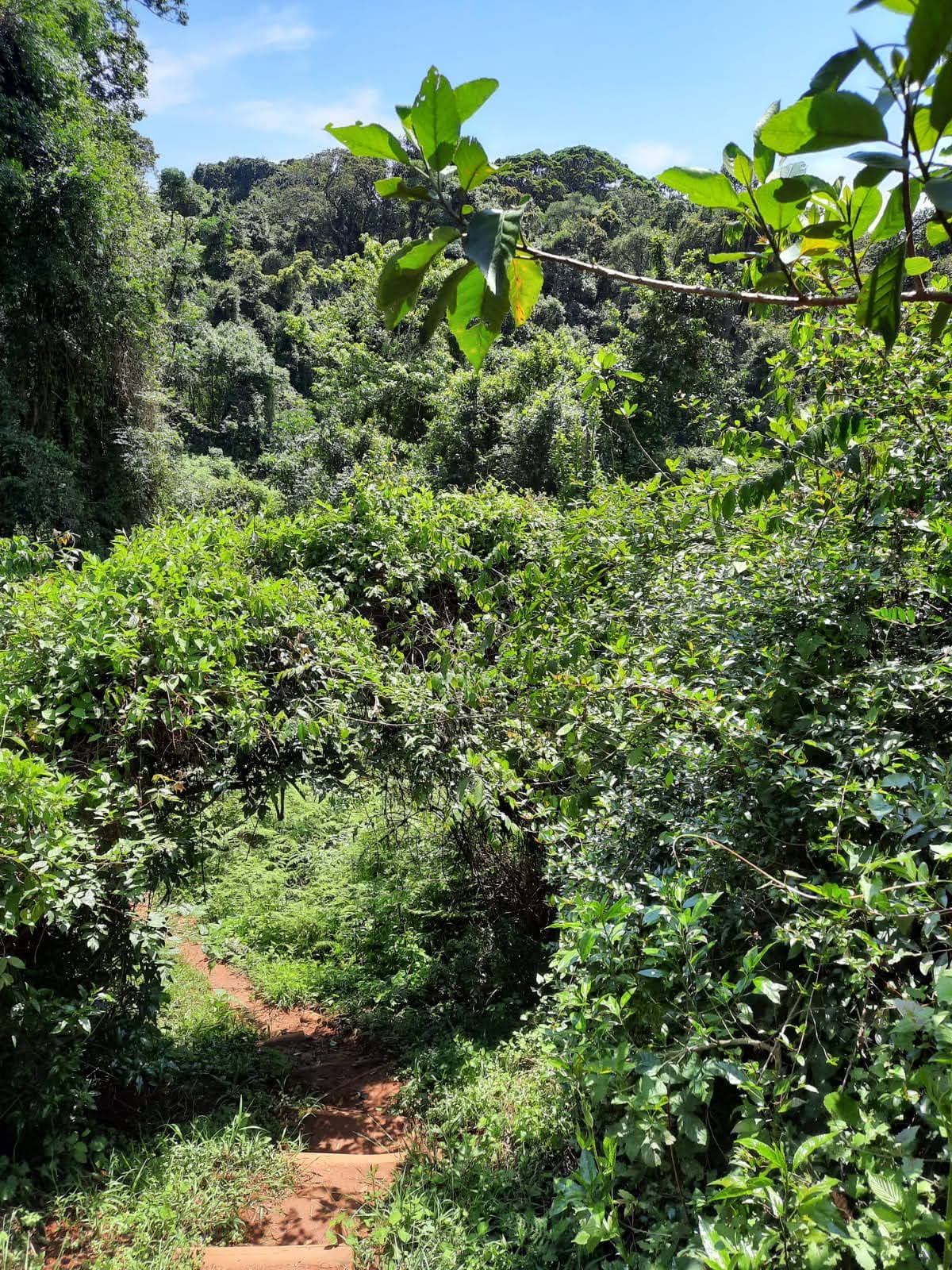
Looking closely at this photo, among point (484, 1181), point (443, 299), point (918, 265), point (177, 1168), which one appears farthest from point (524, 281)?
point (177, 1168)

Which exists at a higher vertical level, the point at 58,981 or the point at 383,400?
the point at 383,400

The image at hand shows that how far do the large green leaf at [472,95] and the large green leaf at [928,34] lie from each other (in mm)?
378

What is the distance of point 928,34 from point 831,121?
0.28ft

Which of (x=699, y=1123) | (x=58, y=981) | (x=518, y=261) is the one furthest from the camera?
(x=58, y=981)

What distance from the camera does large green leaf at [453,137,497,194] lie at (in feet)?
2.53

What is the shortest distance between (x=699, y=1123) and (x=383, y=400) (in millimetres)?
17439

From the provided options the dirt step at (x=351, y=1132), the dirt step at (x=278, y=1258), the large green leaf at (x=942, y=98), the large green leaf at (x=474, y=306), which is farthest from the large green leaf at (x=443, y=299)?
the dirt step at (x=351, y=1132)

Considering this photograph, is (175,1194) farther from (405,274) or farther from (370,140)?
(370,140)

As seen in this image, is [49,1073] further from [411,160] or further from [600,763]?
[411,160]

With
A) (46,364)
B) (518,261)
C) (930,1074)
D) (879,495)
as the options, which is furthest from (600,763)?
(46,364)

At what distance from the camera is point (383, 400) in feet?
56.8

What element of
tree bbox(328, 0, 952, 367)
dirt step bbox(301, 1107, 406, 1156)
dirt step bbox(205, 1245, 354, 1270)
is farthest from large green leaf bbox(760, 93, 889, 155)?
dirt step bbox(301, 1107, 406, 1156)

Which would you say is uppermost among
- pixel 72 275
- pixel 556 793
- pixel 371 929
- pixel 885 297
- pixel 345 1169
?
pixel 72 275

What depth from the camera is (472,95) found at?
0.75 metres
